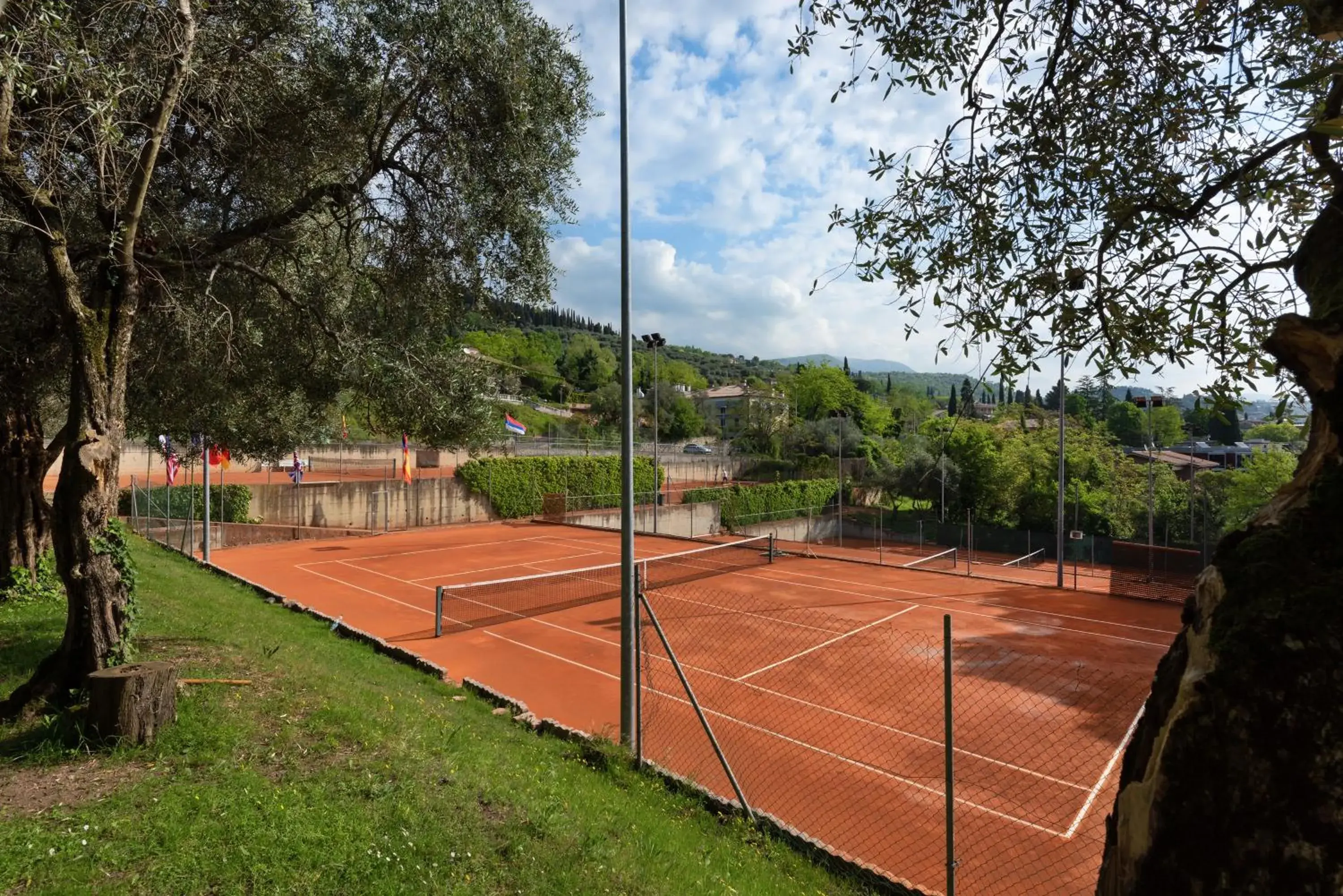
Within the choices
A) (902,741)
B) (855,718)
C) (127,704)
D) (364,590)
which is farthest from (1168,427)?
(127,704)

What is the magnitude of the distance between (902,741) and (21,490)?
14347mm

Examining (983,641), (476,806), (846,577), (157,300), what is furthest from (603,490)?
(476,806)

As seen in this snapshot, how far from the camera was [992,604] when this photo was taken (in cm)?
2217

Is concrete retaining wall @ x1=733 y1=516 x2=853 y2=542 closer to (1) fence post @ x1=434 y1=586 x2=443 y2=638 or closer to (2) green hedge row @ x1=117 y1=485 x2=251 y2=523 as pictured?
(2) green hedge row @ x1=117 y1=485 x2=251 y2=523

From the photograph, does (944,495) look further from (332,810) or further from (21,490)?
(332,810)

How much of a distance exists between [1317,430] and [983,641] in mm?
17110

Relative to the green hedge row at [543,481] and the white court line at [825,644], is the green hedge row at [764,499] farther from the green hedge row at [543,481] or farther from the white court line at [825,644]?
the white court line at [825,644]

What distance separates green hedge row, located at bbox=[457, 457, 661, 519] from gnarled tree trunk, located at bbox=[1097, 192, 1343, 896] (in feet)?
126

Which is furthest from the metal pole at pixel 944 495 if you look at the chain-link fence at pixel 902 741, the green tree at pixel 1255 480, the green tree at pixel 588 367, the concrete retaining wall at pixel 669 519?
the green tree at pixel 588 367

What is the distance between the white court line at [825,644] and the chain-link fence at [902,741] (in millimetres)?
57

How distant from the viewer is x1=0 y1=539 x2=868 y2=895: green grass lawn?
14.4 feet

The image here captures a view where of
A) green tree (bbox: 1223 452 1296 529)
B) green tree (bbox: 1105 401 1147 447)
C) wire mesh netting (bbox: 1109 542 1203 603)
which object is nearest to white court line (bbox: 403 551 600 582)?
wire mesh netting (bbox: 1109 542 1203 603)

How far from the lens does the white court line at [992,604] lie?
19.6 m

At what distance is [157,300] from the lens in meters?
9.23
